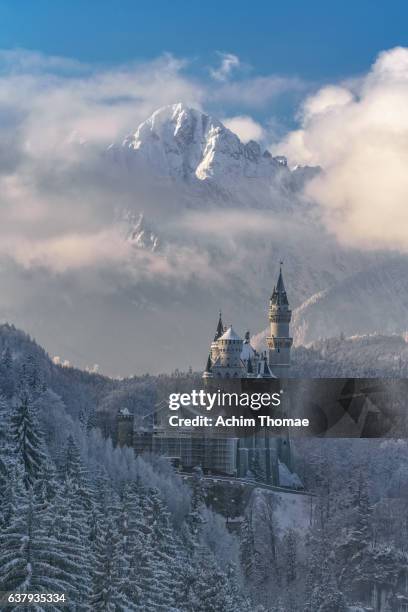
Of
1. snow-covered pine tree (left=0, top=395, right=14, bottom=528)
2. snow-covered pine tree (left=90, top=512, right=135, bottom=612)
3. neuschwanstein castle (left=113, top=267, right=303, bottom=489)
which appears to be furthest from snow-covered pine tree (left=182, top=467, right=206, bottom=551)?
snow-covered pine tree (left=90, top=512, right=135, bottom=612)

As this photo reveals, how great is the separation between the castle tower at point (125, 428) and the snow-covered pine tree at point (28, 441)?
51865mm

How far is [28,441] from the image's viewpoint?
3531 inches

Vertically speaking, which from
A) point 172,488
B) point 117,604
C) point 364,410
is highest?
point 364,410

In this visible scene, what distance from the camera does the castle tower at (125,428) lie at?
146125mm

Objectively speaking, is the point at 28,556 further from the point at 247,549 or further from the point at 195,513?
the point at 247,549

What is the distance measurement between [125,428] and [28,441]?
195 ft

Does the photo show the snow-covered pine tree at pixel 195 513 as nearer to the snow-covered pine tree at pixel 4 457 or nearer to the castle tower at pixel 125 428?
the castle tower at pixel 125 428

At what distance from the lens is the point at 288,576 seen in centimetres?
13288

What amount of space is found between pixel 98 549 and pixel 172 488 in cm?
4963

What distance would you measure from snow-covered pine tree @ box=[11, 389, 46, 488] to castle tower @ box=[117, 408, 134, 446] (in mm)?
51865

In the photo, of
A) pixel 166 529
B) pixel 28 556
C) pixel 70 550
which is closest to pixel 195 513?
pixel 166 529

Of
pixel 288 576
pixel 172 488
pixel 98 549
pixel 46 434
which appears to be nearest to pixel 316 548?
pixel 288 576

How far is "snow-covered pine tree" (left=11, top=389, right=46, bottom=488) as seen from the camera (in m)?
87.3

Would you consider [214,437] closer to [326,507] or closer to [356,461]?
[326,507]
